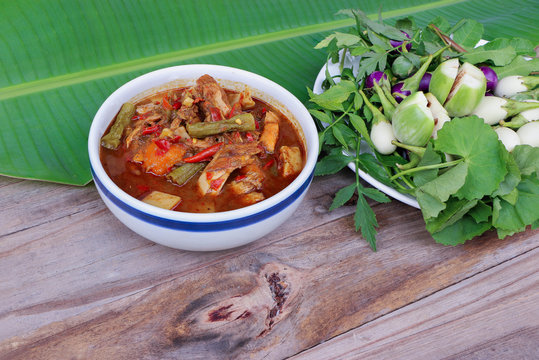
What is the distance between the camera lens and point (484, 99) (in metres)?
1.94

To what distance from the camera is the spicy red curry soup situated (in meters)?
1.67

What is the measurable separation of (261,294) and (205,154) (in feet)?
1.80

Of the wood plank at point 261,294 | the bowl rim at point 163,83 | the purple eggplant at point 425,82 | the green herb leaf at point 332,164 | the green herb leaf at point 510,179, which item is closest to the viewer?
the bowl rim at point 163,83

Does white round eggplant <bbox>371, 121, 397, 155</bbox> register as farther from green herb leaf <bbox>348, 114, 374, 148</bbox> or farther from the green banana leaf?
the green banana leaf

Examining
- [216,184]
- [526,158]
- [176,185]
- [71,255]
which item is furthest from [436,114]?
[71,255]

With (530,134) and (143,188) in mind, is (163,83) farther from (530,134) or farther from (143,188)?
(530,134)

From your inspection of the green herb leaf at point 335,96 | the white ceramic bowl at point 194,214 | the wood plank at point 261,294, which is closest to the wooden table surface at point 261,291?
the wood plank at point 261,294

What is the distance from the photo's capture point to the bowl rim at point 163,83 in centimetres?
143

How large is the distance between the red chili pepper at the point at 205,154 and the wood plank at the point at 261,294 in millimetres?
380

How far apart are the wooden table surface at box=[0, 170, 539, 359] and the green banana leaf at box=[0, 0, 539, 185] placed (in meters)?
0.19

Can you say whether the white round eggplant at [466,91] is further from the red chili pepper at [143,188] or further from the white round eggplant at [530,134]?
the red chili pepper at [143,188]

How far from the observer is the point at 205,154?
176 centimetres

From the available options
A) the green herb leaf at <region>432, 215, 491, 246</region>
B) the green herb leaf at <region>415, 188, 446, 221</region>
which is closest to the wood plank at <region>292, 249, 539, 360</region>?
the green herb leaf at <region>432, 215, 491, 246</region>

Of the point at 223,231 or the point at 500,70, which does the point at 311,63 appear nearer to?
the point at 500,70
